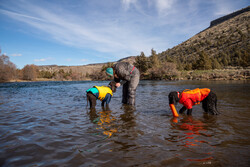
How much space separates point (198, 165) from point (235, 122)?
330 centimetres

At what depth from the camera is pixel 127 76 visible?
22.8ft

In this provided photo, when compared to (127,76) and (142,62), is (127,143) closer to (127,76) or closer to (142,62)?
(127,76)

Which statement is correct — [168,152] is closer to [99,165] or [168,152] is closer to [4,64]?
[99,165]

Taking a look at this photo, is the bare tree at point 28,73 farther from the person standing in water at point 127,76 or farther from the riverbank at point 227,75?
the person standing in water at point 127,76

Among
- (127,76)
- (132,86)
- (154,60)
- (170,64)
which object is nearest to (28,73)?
(154,60)

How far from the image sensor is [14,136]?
147 inches

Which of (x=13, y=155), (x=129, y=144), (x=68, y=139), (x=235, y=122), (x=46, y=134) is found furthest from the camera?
(x=235, y=122)

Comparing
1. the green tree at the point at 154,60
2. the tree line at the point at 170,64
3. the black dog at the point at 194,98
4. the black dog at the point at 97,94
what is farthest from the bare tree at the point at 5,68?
the black dog at the point at 194,98

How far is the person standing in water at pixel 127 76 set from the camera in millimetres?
6953

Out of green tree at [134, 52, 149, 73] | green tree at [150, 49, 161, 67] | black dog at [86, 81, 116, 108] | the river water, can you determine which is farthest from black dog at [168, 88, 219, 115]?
green tree at [134, 52, 149, 73]

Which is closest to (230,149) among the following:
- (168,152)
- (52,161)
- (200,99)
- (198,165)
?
(198,165)

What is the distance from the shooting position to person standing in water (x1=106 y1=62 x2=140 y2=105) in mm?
6953

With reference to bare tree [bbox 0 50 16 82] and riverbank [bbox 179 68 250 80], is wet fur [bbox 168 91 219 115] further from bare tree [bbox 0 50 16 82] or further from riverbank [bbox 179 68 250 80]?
bare tree [bbox 0 50 16 82]

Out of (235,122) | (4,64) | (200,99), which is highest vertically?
(4,64)
